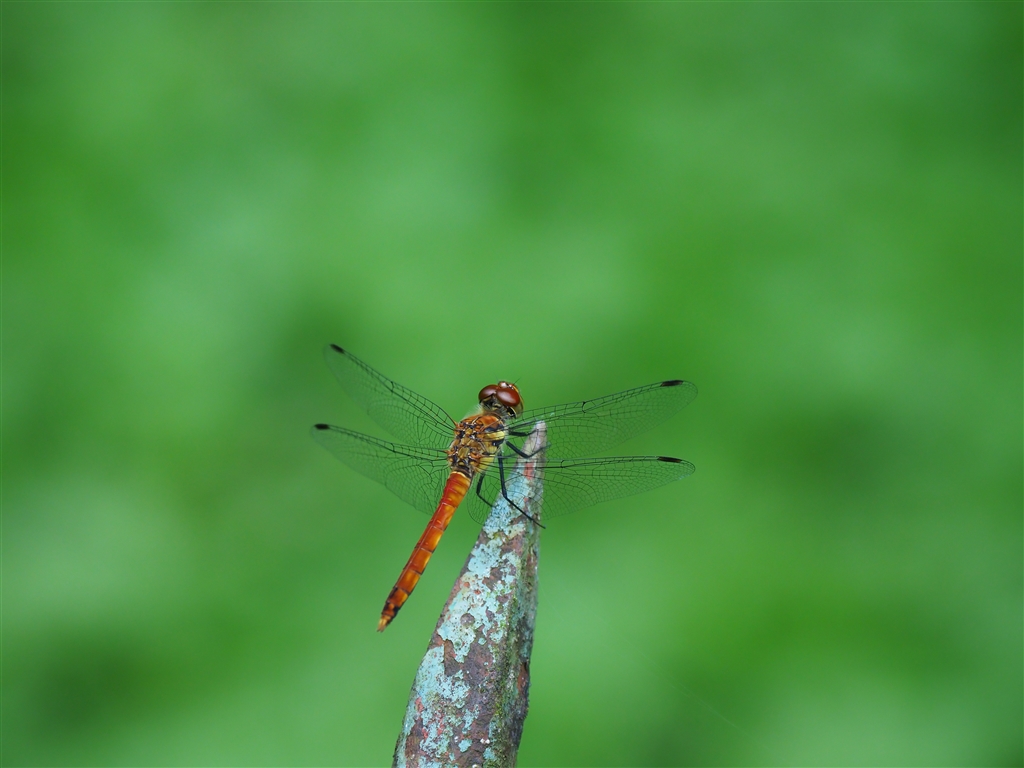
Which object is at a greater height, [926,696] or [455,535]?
[455,535]

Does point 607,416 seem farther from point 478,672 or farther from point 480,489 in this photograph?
point 478,672

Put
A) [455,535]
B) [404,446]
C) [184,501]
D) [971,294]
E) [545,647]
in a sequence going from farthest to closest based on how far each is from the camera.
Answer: [971,294]
[184,501]
[455,535]
[545,647]
[404,446]

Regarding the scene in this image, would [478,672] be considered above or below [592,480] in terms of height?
below

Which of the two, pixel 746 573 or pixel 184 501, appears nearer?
pixel 746 573

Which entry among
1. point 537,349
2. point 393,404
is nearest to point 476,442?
point 393,404

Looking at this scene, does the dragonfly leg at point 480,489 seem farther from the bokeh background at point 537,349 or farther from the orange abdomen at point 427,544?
the bokeh background at point 537,349

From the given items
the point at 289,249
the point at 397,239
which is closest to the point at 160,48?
the point at 289,249

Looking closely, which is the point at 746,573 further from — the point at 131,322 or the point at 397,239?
the point at 131,322
